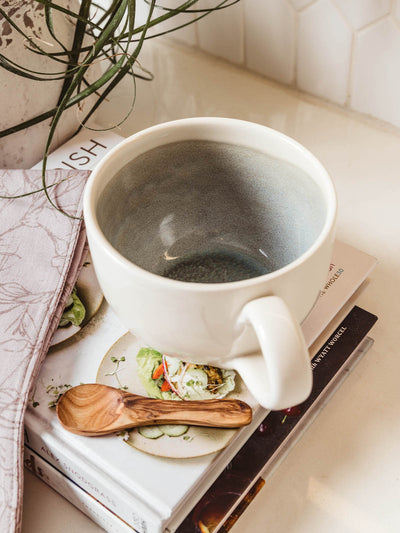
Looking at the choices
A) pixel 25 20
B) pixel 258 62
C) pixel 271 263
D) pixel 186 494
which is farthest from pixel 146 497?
pixel 258 62

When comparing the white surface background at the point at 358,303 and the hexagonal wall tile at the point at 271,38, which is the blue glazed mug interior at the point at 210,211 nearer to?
the white surface background at the point at 358,303

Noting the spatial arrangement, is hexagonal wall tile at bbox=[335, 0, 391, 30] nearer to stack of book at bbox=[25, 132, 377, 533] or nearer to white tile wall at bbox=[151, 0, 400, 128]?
white tile wall at bbox=[151, 0, 400, 128]

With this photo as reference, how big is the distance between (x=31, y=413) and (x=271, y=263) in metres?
0.18

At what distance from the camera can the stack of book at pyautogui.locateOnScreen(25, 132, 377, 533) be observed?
1.21ft

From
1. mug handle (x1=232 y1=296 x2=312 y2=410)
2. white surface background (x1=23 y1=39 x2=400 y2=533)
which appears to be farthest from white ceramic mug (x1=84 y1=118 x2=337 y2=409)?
white surface background (x1=23 y1=39 x2=400 y2=533)

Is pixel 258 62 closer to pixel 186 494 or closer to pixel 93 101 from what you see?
pixel 93 101

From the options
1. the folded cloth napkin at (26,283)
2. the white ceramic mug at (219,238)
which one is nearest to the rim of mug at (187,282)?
the white ceramic mug at (219,238)

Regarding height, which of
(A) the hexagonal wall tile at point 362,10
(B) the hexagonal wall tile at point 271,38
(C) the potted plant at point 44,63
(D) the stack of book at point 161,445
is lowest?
(D) the stack of book at point 161,445

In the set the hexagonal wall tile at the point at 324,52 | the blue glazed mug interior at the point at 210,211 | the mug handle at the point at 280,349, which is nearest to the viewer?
the mug handle at the point at 280,349

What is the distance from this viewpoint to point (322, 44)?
64 centimetres

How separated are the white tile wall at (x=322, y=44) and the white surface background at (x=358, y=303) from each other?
0.02 meters

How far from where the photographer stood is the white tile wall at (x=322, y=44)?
599 millimetres

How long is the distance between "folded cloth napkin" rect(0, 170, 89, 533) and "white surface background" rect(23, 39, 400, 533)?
0.06 meters

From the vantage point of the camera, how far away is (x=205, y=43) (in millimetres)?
738
